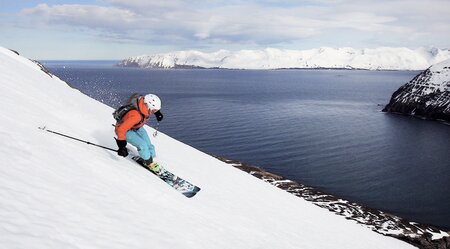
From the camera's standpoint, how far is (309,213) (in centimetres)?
1577

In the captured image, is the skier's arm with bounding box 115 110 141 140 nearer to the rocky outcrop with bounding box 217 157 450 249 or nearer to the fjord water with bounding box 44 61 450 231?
the rocky outcrop with bounding box 217 157 450 249

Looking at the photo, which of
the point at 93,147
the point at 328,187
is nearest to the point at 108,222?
the point at 93,147

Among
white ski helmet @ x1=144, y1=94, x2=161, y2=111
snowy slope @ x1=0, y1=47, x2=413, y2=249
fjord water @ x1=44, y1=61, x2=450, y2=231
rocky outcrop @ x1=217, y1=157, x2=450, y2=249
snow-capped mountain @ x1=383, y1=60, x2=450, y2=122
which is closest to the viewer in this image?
snowy slope @ x1=0, y1=47, x2=413, y2=249

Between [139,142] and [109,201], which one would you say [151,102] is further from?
[109,201]

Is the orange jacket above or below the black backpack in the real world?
below

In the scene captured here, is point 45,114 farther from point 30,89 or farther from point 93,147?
point 30,89

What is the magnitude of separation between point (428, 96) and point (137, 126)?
400 feet

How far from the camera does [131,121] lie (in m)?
10.5

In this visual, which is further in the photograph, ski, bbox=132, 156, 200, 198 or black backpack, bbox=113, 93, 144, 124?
ski, bbox=132, 156, 200, 198

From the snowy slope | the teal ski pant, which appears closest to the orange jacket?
the teal ski pant

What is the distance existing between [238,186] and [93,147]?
6.86m

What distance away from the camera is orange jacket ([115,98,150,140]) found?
10266 mm

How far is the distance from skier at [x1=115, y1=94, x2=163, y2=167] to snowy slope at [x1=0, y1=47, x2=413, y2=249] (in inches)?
24.6

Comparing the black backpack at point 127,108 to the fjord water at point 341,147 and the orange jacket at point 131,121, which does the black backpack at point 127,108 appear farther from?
the fjord water at point 341,147
